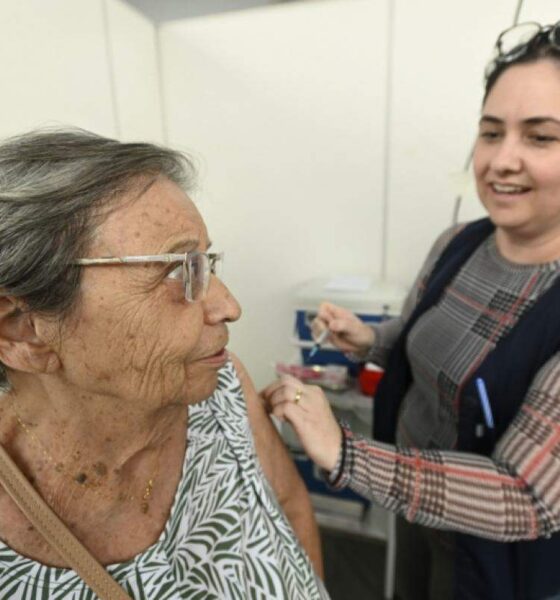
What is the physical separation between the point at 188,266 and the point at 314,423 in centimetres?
38

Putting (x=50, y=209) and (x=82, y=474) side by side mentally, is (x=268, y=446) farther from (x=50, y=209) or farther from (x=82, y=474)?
(x=50, y=209)

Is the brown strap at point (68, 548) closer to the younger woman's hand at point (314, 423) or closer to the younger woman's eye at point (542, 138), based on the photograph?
the younger woman's hand at point (314, 423)

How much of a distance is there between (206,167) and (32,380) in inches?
60.4

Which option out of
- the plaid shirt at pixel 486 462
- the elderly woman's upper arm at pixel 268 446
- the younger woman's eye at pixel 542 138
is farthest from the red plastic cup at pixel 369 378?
the younger woman's eye at pixel 542 138

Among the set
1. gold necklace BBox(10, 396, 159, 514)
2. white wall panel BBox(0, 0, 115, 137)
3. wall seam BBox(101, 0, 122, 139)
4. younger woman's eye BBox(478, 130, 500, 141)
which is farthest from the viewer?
wall seam BBox(101, 0, 122, 139)

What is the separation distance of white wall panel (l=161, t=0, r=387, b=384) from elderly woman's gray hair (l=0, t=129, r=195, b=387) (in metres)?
1.17

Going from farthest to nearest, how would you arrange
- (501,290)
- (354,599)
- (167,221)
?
(354,599)
(501,290)
(167,221)

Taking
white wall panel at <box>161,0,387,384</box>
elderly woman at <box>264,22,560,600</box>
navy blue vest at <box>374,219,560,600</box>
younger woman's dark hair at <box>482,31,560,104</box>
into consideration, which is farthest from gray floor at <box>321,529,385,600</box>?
younger woman's dark hair at <box>482,31,560,104</box>

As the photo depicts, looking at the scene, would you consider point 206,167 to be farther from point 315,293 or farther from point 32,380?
point 32,380

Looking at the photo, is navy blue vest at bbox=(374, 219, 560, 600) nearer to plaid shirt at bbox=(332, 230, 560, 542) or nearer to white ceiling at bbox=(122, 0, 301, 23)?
plaid shirt at bbox=(332, 230, 560, 542)

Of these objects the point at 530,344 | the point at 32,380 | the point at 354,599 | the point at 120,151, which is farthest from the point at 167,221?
the point at 354,599

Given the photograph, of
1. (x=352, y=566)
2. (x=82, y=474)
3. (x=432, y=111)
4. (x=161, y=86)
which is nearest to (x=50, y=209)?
(x=82, y=474)

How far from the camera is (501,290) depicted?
3.14ft

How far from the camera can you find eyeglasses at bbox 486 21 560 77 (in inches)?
33.3
